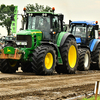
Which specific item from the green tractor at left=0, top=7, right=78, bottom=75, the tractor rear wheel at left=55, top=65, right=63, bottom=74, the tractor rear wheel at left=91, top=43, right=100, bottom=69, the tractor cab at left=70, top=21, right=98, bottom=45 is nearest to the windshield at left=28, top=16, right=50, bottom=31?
→ the green tractor at left=0, top=7, right=78, bottom=75

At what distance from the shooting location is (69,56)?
1462 cm

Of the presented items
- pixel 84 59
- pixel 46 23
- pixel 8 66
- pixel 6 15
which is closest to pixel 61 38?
pixel 46 23

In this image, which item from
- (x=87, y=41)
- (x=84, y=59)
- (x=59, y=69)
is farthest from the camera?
(x=87, y=41)

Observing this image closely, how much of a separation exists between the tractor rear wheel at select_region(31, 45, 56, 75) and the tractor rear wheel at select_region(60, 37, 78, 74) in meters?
0.94

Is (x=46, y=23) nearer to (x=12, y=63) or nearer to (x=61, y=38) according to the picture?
(x=61, y=38)

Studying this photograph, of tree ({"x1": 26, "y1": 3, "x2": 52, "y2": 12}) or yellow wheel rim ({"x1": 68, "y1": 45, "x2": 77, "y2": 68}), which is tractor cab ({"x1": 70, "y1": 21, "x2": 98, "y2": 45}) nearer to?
yellow wheel rim ({"x1": 68, "y1": 45, "x2": 77, "y2": 68})

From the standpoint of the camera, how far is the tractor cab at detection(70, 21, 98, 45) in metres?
17.9

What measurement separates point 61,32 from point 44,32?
1038 millimetres

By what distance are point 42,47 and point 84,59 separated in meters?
5.06

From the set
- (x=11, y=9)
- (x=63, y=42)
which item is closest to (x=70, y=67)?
(x=63, y=42)

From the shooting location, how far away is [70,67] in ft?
47.1

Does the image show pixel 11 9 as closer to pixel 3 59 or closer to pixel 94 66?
pixel 94 66

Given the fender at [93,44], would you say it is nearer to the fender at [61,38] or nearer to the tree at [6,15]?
the fender at [61,38]

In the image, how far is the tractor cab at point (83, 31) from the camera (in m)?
17.9
